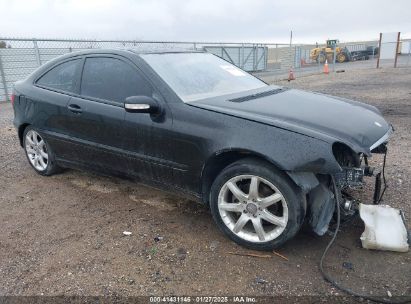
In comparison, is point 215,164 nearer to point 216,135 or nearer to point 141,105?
point 216,135

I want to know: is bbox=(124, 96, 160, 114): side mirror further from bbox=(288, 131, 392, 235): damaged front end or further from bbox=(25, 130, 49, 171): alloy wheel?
bbox=(25, 130, 49, 171): alloy wheel

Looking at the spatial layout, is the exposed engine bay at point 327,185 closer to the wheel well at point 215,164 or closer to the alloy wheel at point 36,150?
the wheel well at point 215,164

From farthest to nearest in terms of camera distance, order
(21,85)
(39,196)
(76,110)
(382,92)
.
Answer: (382,92), (21,85), (39,196), (76,110)

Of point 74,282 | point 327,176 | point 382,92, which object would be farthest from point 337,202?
point 382,92

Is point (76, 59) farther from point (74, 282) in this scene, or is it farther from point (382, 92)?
point (382, 92)

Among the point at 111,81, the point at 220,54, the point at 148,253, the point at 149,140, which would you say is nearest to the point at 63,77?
the point at 111,81

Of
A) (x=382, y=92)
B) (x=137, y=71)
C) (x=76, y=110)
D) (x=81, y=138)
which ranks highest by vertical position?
(x=137, y=71)

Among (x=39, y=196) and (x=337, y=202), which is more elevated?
(x=337, y=202)

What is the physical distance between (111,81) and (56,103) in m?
0.86

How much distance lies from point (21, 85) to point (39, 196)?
149 centimetres

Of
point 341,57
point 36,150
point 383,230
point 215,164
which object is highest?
point 215,164

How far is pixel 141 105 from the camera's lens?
131 inches

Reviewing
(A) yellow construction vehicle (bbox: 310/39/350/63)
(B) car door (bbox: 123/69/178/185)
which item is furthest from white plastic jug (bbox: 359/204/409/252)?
(A) yellow construction vehicle (bbox: 310/39/350/63)

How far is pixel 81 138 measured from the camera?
4172 mm
